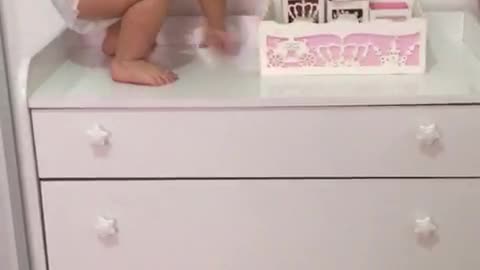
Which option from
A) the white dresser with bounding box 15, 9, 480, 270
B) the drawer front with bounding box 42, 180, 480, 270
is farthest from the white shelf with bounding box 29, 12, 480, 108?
the drawer front with bounding box 42, 180, 480, 270

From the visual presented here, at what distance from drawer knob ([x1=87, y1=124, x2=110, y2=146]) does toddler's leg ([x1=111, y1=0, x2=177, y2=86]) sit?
0.35 ft

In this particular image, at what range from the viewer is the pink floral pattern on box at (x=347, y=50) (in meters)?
1.28

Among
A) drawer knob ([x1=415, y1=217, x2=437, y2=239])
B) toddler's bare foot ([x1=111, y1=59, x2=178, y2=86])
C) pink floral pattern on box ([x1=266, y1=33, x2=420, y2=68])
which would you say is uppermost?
pink floral pattern on box ([x1=266, y1=33, x2=420, y2=68])

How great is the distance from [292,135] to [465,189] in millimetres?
269

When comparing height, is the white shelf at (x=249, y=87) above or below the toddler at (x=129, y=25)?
below

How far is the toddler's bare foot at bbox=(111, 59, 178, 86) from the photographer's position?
128 cm

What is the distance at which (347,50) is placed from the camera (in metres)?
1.29

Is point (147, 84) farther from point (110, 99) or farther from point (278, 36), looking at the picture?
point (278, 36)

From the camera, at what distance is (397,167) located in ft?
4.00

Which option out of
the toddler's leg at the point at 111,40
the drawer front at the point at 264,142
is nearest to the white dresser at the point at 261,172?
the drawer front at the point at 264,142

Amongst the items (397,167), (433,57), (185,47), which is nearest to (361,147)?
(397,167)

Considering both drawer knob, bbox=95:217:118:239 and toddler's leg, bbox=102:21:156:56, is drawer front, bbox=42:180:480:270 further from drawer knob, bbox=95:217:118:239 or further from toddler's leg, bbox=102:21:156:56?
toddler's leg, bbox=102:21:156:56

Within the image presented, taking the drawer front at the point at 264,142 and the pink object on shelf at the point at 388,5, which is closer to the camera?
the drawer front at the point at 264,142

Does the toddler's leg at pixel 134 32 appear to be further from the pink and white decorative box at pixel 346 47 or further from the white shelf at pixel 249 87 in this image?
the pink and white decorative box at pixel 346 47
